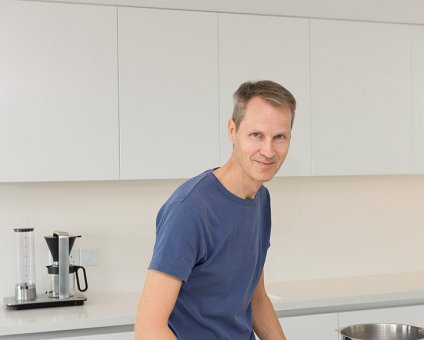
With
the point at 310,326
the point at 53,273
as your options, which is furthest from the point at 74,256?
the point at 310,326

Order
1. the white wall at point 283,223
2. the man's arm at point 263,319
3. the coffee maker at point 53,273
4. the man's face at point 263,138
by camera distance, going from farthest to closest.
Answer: the white wall at point 283,223
the coffee maker at point 53,273
the man's arm at point 263,319
the man's face at point 263,138

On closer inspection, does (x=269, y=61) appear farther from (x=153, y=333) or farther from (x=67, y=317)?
(x=153, y=333)

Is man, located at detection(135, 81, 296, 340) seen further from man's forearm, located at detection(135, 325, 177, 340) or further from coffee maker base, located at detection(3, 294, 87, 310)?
coffee maker base, located at detection(3, 294, 87, 310)

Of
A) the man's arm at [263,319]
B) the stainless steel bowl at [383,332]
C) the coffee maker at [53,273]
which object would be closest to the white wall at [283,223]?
the coffee maker at [53,273]

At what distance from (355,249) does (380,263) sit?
20 cm

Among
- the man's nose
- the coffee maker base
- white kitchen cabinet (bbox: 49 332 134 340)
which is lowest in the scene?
white kitchen cabinet (bbox: 49 332 134 340)

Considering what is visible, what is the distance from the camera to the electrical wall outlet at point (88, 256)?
144 inches

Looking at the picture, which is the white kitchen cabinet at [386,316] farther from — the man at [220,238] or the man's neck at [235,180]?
the man's neck at [235,180]

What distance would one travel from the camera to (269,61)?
360cm

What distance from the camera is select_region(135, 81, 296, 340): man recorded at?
1.60 metres

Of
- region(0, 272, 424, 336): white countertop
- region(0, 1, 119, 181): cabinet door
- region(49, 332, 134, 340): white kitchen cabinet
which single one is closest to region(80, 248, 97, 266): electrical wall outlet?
region(0, 272, 424, 336): white countertop

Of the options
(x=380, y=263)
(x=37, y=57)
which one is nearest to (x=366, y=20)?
(x=380, y=263)

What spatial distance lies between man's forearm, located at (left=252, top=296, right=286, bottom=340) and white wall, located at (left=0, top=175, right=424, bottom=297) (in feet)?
5.95

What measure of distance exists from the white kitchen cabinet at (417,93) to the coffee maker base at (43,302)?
1.94 metres
